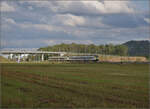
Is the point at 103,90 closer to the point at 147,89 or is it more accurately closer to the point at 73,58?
the point at 147,89

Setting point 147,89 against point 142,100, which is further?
point 147,89

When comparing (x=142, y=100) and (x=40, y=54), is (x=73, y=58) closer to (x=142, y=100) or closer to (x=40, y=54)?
(x=40, y=54)

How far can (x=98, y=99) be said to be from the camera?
2200cm

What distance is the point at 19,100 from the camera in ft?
68.6

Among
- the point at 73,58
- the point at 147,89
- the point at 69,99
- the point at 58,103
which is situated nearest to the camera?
the point at 58,103

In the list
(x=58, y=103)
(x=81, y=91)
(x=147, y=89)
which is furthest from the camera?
(x=147, y=89)

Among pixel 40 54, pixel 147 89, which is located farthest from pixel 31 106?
pixel 40 54

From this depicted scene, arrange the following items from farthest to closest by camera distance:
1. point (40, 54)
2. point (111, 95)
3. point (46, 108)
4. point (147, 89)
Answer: point (40, 54) → point (147, 89) → point (111, 95) → point (46, 108)

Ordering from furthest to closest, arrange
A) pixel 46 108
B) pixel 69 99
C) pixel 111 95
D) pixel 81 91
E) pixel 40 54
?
pixel 40 54 → pixel 81 91 → pixel 111 95 → pixel 69 99 → pixel 46 108

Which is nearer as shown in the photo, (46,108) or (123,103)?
(46,108)

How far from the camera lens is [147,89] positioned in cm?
2762

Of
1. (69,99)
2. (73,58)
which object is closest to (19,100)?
(69,99)

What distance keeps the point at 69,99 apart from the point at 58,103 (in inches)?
64.8

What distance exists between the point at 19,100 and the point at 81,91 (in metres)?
6.67
